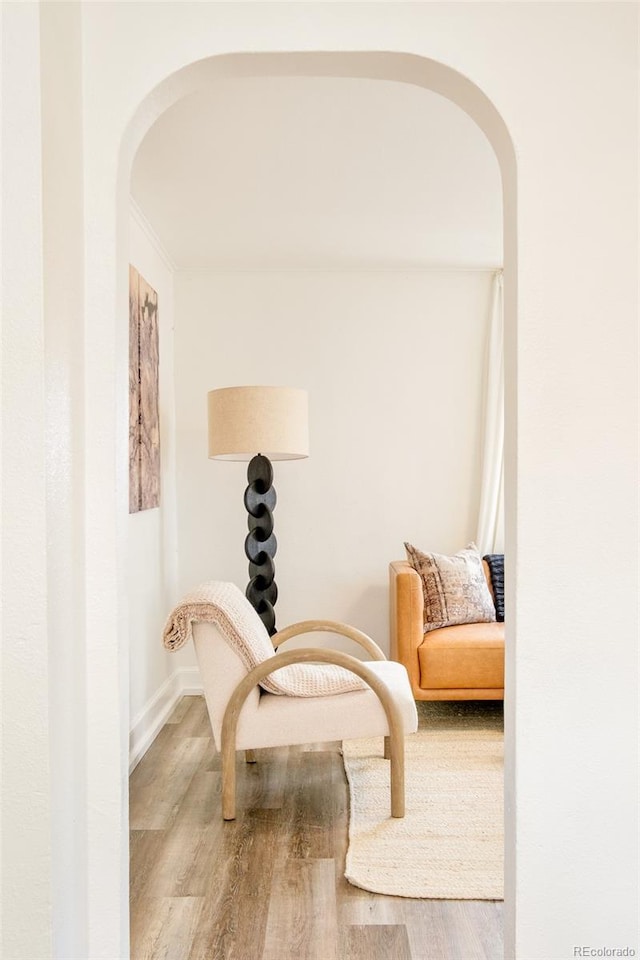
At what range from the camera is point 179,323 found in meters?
5.11

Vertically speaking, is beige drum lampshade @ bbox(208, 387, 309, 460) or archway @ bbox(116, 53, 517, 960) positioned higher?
archway @ bbox(116, 53, 517, 960)

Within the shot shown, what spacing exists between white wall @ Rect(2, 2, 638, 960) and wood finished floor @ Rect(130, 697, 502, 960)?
624mm

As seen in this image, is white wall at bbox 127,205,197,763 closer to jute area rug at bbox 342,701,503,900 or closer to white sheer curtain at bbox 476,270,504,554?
jute area rug at bbox 342,701,503,900

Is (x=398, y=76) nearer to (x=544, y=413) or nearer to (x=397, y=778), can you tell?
(x=544, y=413)

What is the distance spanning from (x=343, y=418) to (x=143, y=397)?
142cm

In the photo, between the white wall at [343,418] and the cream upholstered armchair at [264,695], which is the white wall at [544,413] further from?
the white wall at [343,418]

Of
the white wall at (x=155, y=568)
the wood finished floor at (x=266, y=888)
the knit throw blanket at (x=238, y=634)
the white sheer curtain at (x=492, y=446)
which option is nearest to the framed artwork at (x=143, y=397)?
the white wall at (x=155, y=568)

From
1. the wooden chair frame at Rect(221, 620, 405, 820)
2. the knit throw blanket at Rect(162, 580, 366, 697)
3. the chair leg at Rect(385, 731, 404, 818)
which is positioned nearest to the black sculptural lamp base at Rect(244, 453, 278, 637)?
the knit throw blanket at Rect(162, 580, 366, 697)

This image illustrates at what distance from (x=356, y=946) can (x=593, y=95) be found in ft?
7.20

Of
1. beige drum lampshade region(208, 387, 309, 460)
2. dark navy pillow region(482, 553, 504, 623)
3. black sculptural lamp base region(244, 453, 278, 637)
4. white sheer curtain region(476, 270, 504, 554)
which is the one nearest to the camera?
beige drum lampshade region(208, 387, 309, 460)

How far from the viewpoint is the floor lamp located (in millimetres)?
4074

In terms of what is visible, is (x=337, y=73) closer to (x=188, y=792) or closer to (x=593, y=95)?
(x=593, y=95)

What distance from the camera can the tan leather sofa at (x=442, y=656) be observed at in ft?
14.0

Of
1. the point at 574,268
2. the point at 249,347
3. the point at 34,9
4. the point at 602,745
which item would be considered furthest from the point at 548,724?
the point at 249,347
